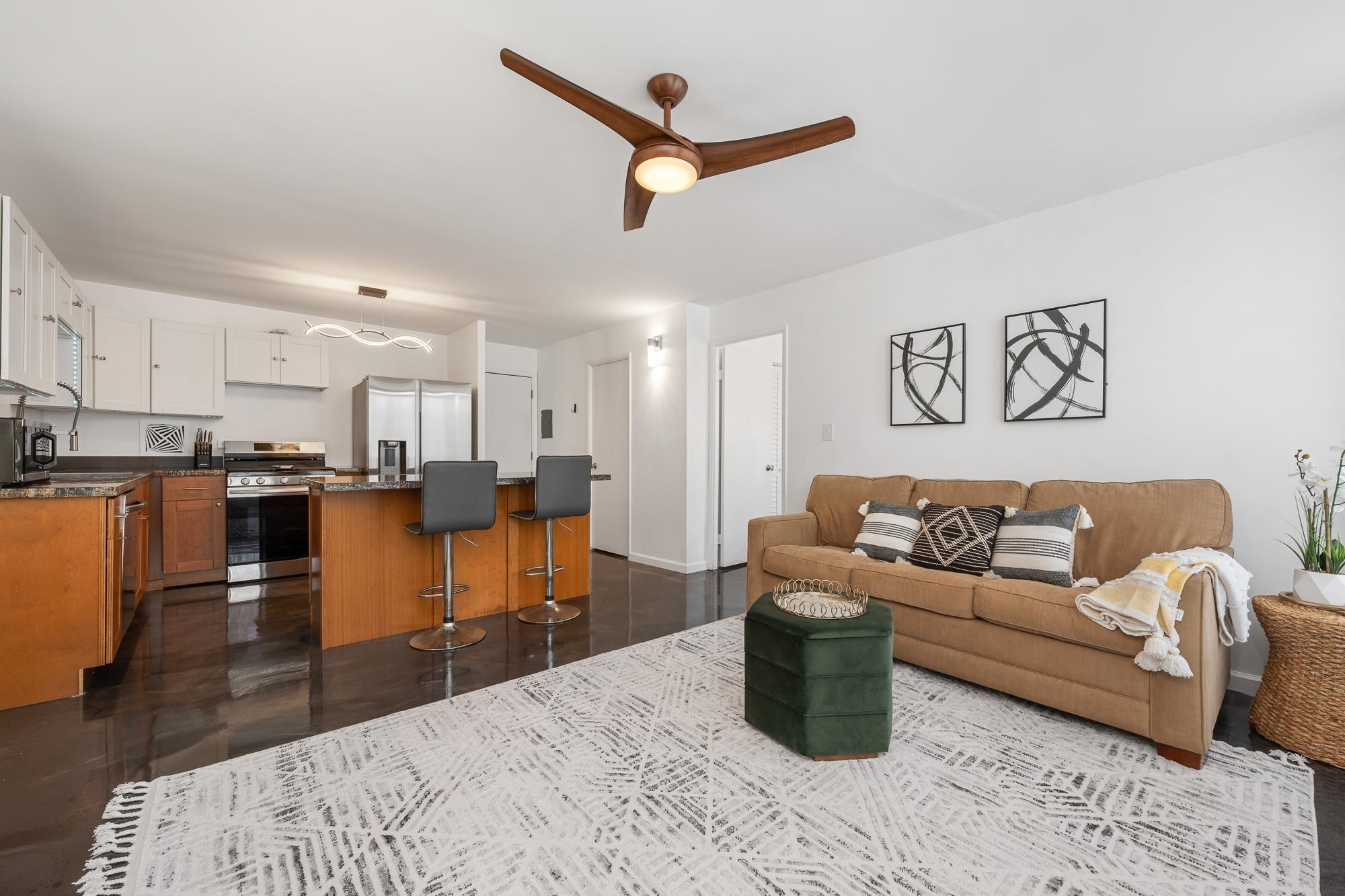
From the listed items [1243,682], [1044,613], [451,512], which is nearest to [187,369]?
[451,512]

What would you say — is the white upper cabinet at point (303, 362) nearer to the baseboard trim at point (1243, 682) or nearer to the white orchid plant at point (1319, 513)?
the white orchid plant at point (1319, 513)

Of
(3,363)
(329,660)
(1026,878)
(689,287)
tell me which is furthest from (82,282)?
(1026,878)

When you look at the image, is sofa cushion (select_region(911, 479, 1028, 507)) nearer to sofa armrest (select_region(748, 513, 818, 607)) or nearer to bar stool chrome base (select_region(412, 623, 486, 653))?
sofa armrest (select_region(748, 513, 818, 607))

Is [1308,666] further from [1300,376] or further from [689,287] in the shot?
[689,287]

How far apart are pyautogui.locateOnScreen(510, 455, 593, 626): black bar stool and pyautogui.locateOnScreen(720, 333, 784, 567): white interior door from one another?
5.93ft

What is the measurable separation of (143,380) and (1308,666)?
711cm

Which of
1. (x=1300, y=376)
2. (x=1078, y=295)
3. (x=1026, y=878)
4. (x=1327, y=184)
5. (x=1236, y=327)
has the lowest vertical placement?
(x=1026, y=878)

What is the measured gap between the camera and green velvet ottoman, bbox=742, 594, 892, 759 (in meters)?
2.00

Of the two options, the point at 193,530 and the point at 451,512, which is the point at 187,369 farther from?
the point at 451,512

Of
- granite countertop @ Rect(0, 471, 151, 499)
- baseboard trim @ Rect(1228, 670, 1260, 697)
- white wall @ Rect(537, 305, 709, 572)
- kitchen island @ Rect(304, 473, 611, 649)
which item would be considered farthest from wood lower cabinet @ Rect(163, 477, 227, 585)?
baseboard trim @ Rect(1228, 670, 1260, 697)

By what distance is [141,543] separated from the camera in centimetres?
385

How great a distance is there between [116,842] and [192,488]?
3.76m

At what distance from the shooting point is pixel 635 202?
240 centimetres


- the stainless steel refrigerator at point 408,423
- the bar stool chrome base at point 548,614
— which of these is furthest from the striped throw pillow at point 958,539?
the stainless steel refrigerator at point 408,423
